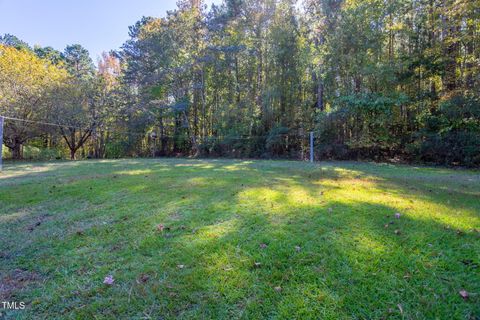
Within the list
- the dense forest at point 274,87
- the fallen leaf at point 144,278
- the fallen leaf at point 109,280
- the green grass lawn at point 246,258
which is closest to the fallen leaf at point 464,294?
the green grass lawn at point 246,258

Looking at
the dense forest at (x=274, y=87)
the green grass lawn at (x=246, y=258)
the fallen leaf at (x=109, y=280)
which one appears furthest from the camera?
the dense forest at (x=274, y=87)

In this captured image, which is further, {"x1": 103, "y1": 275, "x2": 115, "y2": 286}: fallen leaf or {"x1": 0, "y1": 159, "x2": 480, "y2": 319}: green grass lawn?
{"x1": 103, "y1": 275, "x2": 115, "y2": 286}: fallen leaf

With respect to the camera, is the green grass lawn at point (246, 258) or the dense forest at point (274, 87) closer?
the green grass lawn at point (246, 258)

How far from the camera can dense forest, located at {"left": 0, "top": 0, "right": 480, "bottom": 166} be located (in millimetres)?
9474

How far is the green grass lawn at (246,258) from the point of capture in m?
1.56

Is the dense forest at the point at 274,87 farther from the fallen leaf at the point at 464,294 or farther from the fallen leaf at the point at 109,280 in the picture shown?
the fallen leaf at the point at 109,280

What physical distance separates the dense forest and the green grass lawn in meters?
5.46

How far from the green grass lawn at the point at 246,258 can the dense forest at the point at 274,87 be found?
546 cm

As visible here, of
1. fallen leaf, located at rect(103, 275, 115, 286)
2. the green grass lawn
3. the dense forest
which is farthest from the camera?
the dense forest

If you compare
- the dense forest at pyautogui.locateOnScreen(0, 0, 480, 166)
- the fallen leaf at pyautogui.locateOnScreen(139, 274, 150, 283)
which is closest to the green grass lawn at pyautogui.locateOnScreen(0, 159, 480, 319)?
the fallen leaf at pyautogui.locateOnScreen(139, 274, 150, 283)

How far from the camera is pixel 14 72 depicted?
1404 cm

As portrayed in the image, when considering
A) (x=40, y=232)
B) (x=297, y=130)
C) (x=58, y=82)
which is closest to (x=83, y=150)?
(x=58, y=82)

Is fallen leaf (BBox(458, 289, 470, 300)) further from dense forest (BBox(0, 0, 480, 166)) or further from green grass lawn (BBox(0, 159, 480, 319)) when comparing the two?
dense forest (BBox(0, 0, 480, 166))

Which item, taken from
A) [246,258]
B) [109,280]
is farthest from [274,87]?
[109,280]
